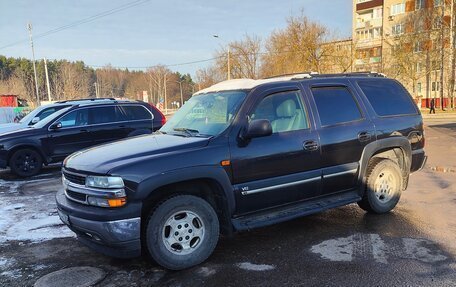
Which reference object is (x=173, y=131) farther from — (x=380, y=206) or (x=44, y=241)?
(x=380, y=206)

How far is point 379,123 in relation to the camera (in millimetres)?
5551

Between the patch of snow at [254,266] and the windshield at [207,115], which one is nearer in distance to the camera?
the patch of snow at [254,266]

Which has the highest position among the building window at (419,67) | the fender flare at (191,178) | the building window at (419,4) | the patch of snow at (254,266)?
the building window at (419,4)

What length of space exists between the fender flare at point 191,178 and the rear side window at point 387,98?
2728mm

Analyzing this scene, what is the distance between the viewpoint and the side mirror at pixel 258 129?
423 cm

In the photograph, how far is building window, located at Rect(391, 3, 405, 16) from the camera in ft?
183

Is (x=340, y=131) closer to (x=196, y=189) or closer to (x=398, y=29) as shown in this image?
(x=196, y=189)

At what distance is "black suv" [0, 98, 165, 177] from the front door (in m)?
6.70

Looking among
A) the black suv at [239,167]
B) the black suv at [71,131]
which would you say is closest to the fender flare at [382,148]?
the black suv at [239,167]

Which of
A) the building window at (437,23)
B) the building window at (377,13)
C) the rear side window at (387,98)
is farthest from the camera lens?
the building window at (377,13)

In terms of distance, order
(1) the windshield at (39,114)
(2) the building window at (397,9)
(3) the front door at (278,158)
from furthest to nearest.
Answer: (2) the building window at (397,9) → (1) the windshield at (39,114) → (3) the front door at (278,158)

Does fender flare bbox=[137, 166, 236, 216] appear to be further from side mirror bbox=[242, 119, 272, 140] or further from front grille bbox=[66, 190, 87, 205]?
front grille bbox=[66, 190, 87, 205]

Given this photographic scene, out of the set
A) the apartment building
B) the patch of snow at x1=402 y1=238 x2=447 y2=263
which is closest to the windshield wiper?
the patch of snow at x1=402 y1=238 x2=447 y2=263

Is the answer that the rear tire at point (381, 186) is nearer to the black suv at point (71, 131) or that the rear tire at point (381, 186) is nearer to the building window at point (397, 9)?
the black suv at point (71, 131)
